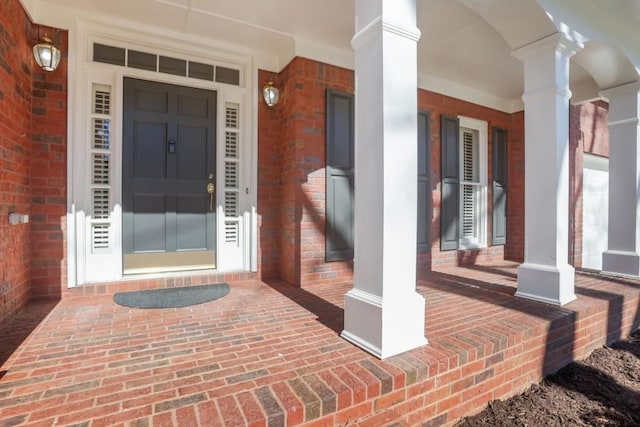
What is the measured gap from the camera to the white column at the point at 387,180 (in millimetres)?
1895

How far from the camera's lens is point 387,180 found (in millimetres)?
1896

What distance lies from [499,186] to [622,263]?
1.95 m

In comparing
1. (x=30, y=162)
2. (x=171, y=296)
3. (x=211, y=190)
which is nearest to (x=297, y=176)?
(x=211, y=190)

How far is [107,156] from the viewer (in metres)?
3.24

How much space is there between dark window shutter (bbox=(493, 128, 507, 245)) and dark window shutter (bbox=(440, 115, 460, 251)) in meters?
0.93

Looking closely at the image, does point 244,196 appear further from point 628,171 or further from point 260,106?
point 628,171

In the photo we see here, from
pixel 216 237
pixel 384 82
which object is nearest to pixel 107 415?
pixel 384 82

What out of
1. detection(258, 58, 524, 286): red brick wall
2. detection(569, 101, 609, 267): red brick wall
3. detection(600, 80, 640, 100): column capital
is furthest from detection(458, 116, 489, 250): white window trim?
detection(258, 58, 524, 286): red brick wall

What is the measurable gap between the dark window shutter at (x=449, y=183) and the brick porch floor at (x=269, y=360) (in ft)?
5.57

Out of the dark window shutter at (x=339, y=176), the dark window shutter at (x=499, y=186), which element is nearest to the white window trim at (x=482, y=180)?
the dark window shutter at (x=499, y=186)

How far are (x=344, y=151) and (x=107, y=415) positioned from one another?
311 cm

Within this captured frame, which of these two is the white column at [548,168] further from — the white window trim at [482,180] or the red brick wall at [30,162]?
the red brick wall at [30,162]

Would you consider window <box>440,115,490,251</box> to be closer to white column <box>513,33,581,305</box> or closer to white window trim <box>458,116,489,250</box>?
white window trim <box>458,116,489,250</box>

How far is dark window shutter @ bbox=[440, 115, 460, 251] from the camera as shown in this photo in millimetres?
4711
